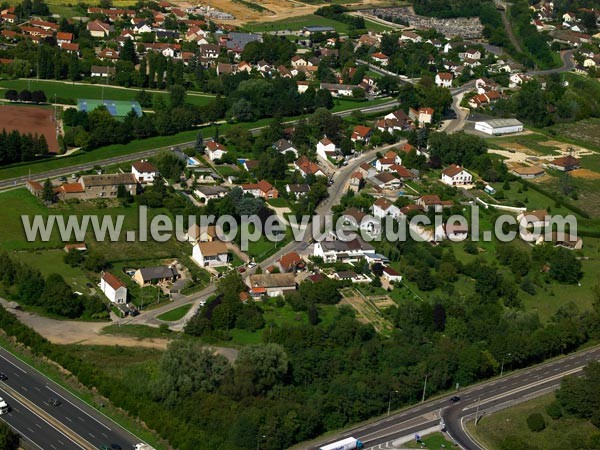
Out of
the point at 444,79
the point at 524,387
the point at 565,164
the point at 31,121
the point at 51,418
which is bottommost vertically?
the point at 524,387

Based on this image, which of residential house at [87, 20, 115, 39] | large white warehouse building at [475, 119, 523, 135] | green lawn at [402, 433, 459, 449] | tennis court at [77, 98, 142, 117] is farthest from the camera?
residential house at [87, 20, 115, 39]

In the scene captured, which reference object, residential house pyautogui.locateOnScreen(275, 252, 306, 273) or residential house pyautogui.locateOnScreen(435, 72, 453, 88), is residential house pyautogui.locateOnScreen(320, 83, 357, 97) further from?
residential house pyautogui.locateOnScreen(275, 252, 306, 273)

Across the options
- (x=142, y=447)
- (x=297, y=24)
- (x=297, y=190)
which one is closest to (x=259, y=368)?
(x=142, y=447)

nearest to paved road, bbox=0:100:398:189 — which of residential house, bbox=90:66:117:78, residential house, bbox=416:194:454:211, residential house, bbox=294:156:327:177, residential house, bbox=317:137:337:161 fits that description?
residential house, bbox=317:137:337:161

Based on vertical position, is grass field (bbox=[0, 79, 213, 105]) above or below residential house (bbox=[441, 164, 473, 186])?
above

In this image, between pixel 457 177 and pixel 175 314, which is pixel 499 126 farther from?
pixel 175 314

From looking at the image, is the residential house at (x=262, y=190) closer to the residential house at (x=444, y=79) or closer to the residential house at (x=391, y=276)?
the residential house at (x=391, y=276)

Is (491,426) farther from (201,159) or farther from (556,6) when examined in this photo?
(556,6)
